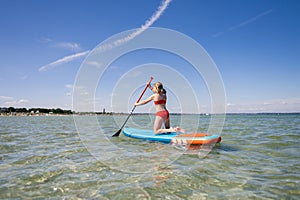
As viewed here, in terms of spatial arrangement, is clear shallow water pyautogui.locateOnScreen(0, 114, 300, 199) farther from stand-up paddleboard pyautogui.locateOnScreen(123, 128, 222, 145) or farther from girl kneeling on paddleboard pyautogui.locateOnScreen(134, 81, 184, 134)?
girl kneeling on paddleboard pyautogui.locateOnScreen(134, 81, 184, 134)

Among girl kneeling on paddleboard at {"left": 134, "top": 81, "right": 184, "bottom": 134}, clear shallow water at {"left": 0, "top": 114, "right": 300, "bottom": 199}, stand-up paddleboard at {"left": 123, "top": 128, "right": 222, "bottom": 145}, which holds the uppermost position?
girl kneeling on paddleboard at {"left": 134, "top": 81, "right": 184, "bottom": 134}

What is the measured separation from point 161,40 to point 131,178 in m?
7.43

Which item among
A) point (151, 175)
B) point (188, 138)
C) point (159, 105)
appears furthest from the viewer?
point (159, 105)

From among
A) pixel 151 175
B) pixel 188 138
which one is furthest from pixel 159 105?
pixel 151 175

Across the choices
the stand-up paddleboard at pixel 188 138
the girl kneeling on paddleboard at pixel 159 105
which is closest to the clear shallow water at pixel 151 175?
the stand-up paddleboard at pixel 188 138

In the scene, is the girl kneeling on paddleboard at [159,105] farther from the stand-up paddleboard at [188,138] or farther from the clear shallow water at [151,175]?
the clear shallow water at [151,175]

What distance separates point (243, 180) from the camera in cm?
426

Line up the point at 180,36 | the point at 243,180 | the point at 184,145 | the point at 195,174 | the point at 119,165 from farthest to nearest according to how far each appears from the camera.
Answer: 1. the point at 180,36
2. the point at 184,145
3. the point at 119,165
4. the point at 195,174
5. the point at 243,180

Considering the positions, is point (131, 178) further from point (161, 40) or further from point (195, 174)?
point (161, 40)

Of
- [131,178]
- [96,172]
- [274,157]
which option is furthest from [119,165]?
[274,157]

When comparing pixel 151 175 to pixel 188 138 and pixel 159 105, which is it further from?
pixel 159 105

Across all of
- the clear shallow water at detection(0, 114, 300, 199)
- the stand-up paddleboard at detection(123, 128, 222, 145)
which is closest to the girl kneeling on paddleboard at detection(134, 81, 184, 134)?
the stand-up paddleboard at detection(123, 128, 222, 145)

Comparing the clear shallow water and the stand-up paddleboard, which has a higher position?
the stand-up paddleboard

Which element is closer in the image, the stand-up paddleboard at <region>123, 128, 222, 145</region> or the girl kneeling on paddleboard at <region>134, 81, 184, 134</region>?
the stand-up paddleboard at <region>123, 128, 222, 145</region>
